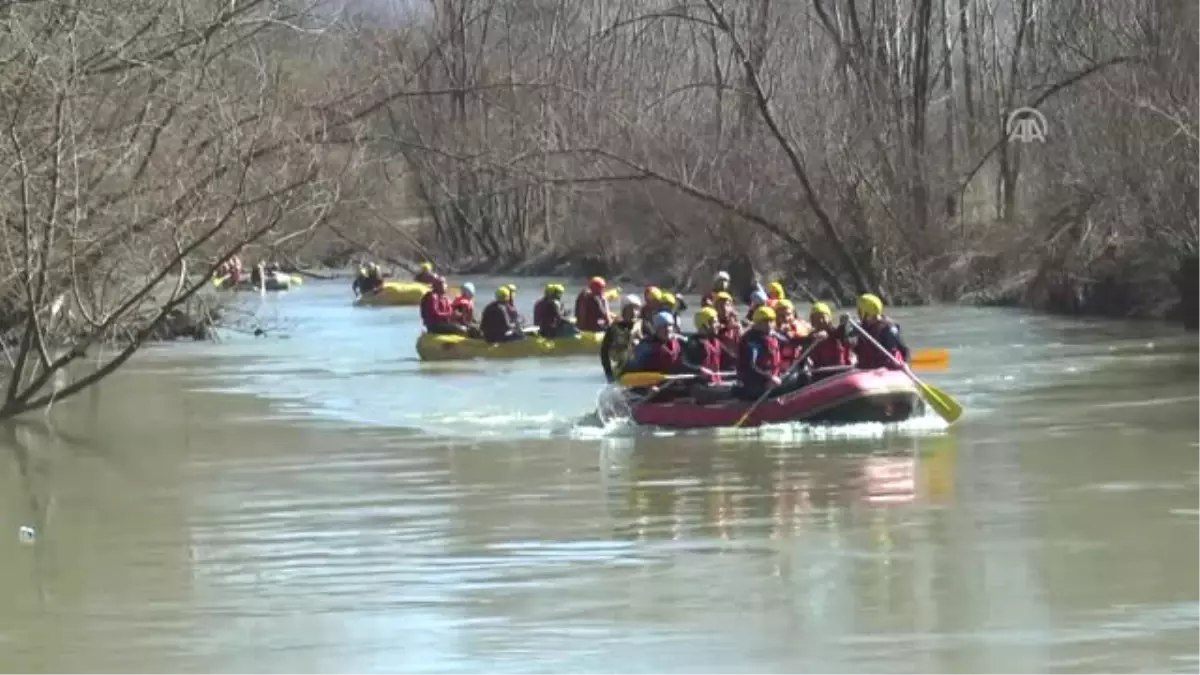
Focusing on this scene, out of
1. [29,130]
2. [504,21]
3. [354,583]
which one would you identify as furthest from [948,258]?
[354,583]

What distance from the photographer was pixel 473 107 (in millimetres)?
28859

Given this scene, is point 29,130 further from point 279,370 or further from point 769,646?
point 279,370

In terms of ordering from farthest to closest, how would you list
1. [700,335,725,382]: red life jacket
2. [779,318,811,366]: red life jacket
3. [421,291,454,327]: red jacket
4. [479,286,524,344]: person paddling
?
[421,291,454,327]: red jacket
[479,286,524,344]: person paddling
[700,335,725,382]: red life jacket
[779,318,811,366]: red life jacket

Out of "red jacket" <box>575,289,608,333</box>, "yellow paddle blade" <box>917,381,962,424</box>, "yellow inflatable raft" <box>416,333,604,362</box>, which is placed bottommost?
"yellow paddle blade" <box>917,381,962,424</box>

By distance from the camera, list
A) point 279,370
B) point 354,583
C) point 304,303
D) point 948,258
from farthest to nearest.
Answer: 1. point 304,303
2. point 948,258
3. point 279,370
4. point 354,583

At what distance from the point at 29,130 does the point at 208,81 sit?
6.78 feet

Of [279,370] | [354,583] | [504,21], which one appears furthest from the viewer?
[504,21]

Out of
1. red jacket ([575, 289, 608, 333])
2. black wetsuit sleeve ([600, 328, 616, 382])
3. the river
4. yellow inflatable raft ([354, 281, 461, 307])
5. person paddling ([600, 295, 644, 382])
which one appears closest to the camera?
the river

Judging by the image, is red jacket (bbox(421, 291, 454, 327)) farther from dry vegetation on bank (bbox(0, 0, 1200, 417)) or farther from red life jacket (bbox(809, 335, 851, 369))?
red life jacket (bbox(809, 335, 851, 369))

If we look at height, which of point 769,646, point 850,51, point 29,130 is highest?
point 850,51

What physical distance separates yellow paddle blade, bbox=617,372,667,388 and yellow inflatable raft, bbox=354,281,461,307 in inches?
1030

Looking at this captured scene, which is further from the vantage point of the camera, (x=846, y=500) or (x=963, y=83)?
(x=963, y=83)

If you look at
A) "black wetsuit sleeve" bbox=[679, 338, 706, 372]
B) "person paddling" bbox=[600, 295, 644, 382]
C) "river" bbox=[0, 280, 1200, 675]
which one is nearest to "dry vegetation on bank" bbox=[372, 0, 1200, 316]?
"person paddling" bbox=[600, 295, 644, 382]

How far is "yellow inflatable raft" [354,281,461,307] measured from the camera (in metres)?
46.5
